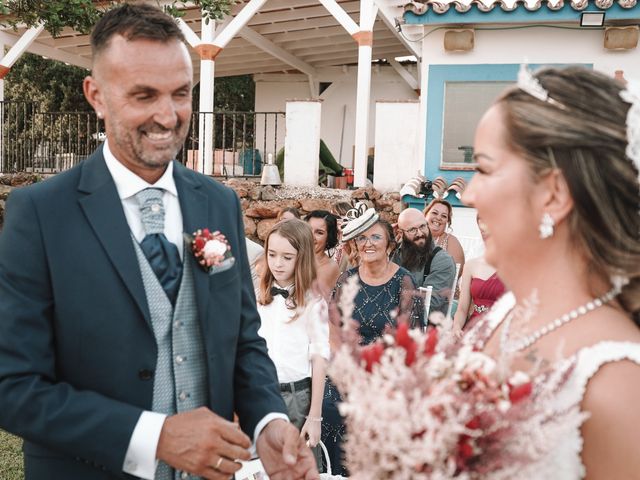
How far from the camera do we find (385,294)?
16.6 ft

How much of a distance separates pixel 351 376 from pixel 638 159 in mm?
741

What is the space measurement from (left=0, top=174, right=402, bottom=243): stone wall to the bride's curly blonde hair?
8.80 m

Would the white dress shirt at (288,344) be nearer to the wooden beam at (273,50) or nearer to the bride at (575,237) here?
the bride at (575,237)

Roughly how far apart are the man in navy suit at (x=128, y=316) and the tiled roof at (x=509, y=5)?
8.49 m

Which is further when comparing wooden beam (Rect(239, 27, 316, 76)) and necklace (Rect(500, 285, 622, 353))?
wooden beam (Rect(239, 27, 316, 76))

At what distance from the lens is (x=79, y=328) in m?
1.97

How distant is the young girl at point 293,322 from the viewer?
171 inches

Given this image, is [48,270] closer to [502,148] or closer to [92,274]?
[92,274]

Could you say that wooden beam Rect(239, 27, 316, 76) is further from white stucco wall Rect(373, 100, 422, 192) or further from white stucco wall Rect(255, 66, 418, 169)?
white stucco wall Rect(373, 100, 422, 192)

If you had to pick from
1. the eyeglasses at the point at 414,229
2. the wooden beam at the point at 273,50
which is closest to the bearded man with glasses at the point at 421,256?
the eyeglasses at the point at 414,229

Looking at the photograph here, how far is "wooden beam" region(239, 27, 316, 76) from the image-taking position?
14.0 meters

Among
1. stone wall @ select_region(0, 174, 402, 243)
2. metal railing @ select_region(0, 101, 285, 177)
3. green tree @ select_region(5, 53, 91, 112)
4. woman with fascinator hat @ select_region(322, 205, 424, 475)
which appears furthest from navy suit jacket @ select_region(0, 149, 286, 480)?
green tree @ select_region(5, 53, 91, 112)

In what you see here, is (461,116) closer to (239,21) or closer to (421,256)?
(239,21)

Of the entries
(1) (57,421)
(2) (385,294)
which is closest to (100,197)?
(1) (57,421)
